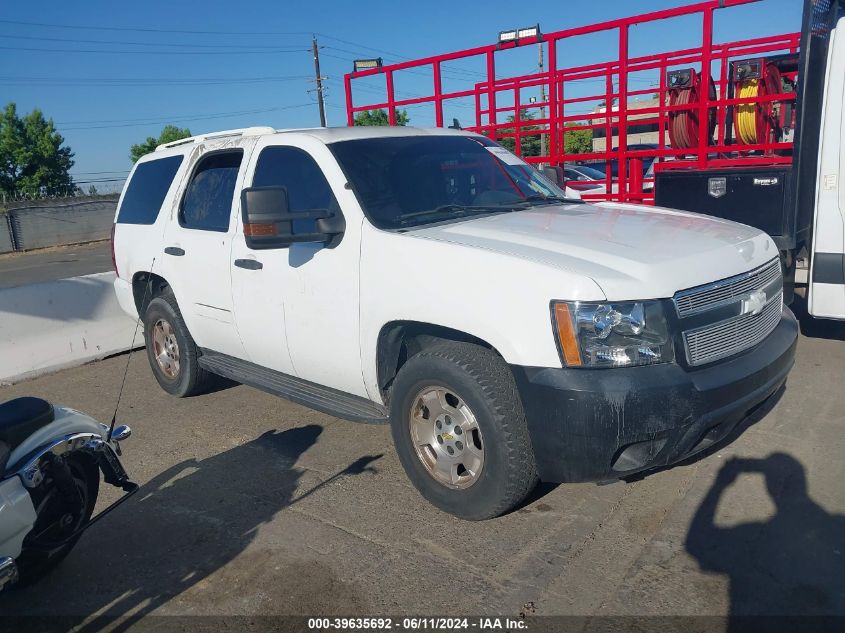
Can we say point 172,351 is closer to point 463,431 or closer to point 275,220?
point 275,220

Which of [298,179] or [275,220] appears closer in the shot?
[275,220]

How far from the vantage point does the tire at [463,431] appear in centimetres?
335

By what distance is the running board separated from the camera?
4.11 m

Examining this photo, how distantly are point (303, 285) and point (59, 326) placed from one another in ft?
13.7

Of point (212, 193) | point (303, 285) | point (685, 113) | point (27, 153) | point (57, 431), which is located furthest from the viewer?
point (27, 153)

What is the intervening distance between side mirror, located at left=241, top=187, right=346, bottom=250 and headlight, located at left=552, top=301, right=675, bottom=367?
1516 millimetres

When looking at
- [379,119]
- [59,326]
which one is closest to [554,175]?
[59,326]

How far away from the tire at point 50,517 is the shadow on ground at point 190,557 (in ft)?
0.40

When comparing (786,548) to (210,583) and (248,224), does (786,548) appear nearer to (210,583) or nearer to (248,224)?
(210,583)

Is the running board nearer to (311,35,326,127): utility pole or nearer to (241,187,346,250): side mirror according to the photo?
(241,187,346,250): side mirror

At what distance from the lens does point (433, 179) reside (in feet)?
14.8

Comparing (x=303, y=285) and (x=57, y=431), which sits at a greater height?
(x=303, y=285)

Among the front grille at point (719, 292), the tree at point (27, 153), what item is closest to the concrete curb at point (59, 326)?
the front grille at point (719, 292)

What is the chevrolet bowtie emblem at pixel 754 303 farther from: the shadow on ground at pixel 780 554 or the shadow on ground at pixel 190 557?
the shadow on ground at pixel 190 557
